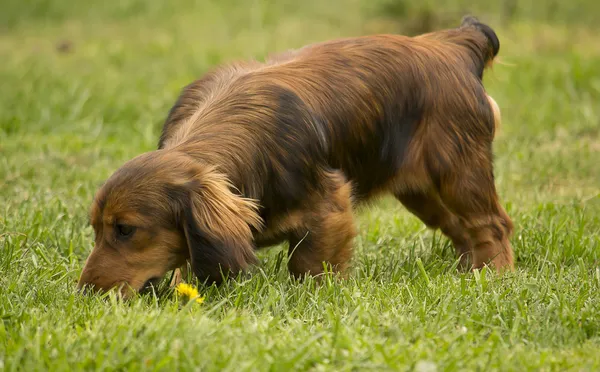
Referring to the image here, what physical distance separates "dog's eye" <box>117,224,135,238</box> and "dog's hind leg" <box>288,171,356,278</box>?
857 mm

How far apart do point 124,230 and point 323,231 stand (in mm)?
1010

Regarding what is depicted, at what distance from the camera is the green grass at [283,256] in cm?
311

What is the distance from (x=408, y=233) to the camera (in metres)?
5.38

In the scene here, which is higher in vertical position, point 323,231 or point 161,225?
point 161,225

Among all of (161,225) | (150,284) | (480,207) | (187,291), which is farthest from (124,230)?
(480,207)

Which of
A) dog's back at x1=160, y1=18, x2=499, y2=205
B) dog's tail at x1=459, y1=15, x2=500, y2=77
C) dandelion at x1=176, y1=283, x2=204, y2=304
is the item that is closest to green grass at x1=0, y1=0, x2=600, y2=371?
dandelion at x1=176, y1=283, x2=204, y2=304

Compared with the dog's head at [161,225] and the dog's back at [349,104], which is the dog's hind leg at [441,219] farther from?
the dog's head at [161,225]

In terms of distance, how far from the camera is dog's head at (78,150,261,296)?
387 centimetres

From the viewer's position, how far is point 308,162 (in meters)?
4.27

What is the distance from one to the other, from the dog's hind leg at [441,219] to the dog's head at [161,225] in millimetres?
1406

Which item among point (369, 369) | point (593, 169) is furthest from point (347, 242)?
point (593, 169)

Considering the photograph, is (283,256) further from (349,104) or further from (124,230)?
(124,230)

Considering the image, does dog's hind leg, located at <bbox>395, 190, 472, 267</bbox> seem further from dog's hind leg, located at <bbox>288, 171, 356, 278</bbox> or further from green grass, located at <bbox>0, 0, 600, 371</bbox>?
dog's hind leg, located at <bbox>288, 171, 356, 278</bbox>

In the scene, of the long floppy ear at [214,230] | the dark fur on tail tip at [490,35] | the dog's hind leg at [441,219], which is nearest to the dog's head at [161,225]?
the long floppy ear at [214,230]
